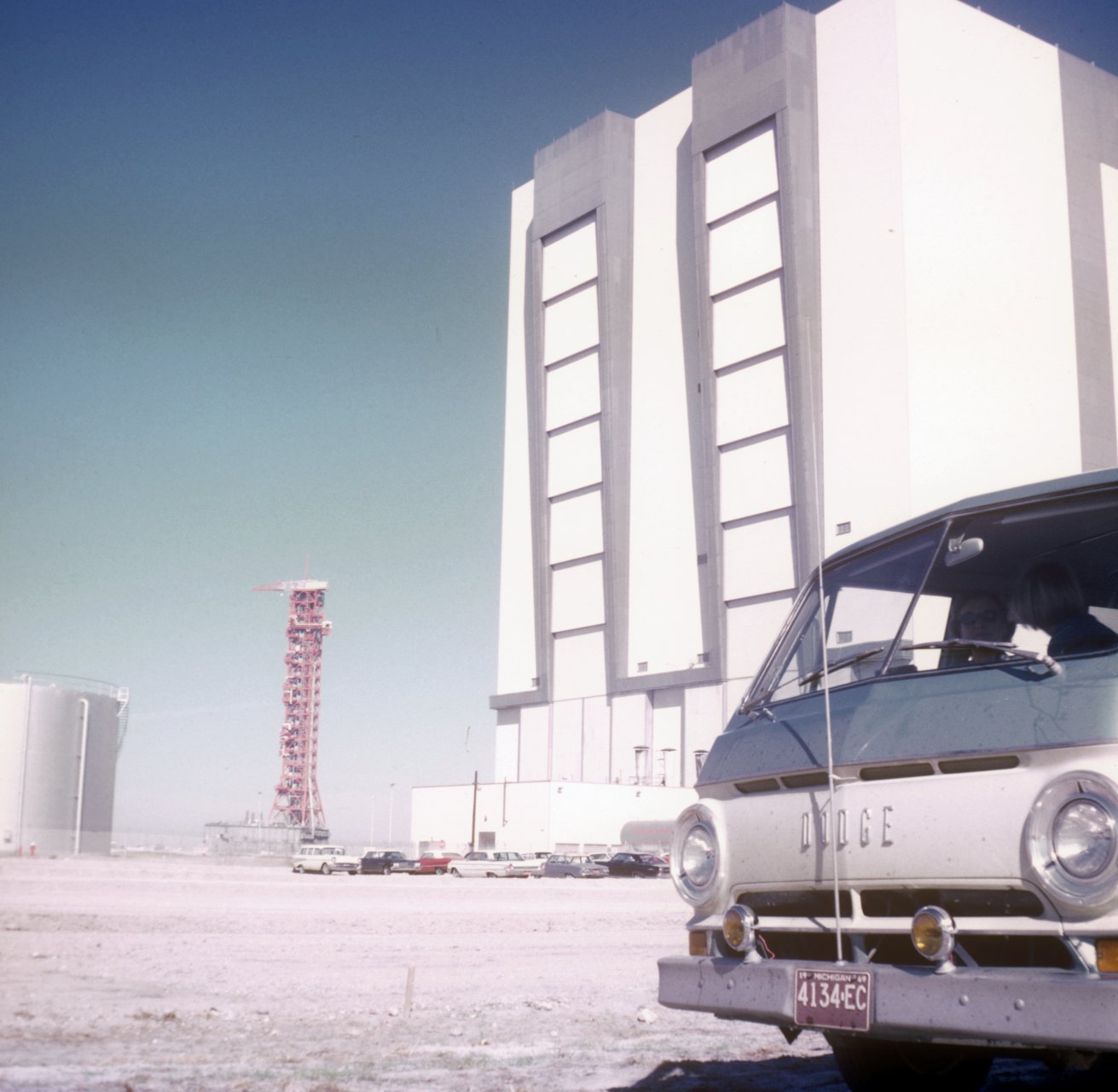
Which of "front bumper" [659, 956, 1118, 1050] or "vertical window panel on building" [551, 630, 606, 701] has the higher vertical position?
"vertical window panel on building" [551, 630, 606, 701]

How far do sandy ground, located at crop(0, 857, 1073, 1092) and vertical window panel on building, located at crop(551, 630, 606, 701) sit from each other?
140 ft

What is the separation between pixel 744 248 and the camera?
5738 centimetres

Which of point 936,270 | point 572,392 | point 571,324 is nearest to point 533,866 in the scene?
point 572,392

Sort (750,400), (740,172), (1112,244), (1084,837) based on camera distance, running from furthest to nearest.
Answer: (740,172), (1112,244), (750,400), (1084,837)

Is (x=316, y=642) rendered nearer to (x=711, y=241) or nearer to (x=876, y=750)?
(x=711, y=241)

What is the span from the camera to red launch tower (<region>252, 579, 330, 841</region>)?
12406cm

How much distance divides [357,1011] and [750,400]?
49157mm

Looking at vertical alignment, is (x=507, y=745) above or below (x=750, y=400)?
below

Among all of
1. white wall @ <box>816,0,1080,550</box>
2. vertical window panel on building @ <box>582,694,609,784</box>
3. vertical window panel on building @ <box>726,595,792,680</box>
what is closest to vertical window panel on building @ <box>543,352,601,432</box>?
vertical window panel on building @ <box>726,595,792,680</box>

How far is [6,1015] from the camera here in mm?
8836

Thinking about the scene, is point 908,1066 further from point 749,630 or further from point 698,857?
point 749,630

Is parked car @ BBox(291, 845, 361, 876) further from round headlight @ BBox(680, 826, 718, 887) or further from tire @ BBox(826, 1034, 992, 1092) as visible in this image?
round headlight @ BBox(680, 826, 718, 887)

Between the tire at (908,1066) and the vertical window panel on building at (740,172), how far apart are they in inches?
2154

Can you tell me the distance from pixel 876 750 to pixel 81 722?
7272 cm
